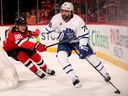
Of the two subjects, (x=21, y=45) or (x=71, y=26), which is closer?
(x=71, y=26)

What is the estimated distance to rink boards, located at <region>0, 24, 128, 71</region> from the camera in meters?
6.63

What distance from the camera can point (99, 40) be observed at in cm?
855

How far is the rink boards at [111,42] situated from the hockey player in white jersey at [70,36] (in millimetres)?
1018

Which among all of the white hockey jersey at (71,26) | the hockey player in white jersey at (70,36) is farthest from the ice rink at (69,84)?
the white hockey jersey at (71,26)

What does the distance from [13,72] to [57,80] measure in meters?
0.61

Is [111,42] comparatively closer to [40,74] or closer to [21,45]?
[40,74]

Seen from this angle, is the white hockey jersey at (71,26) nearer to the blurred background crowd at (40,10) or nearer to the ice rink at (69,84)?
the ice rink at (69,84)

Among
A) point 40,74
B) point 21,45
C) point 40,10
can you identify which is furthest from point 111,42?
point 40,10

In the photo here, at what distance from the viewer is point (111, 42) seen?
7578 mm

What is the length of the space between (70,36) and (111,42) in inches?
82.5

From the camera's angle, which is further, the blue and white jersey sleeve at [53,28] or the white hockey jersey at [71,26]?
the blue and white jersey sleeve at [53,28]

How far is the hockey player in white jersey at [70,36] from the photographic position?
5.41 metres

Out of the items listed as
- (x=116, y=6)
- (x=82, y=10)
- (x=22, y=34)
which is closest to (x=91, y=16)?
(x=82, y=10)

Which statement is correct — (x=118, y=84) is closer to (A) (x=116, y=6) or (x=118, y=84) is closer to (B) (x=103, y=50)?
(B) (x=103, y=50)
